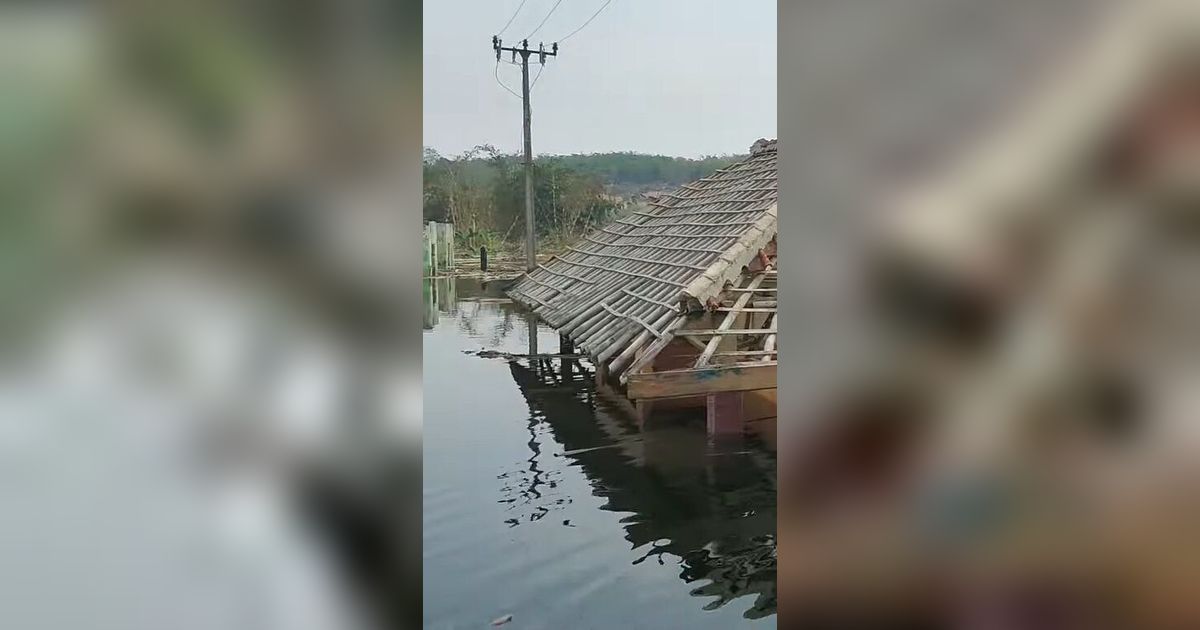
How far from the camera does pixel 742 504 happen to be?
399 cm

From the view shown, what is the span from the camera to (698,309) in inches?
169

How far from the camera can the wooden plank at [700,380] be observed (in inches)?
152

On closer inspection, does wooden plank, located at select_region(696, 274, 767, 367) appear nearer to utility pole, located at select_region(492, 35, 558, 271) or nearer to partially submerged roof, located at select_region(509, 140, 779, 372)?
partially submerged roof, located at select_region(509, 140, 779, 372)

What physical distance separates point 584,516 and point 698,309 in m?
1.13

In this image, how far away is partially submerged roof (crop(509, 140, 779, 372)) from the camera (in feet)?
14.5
